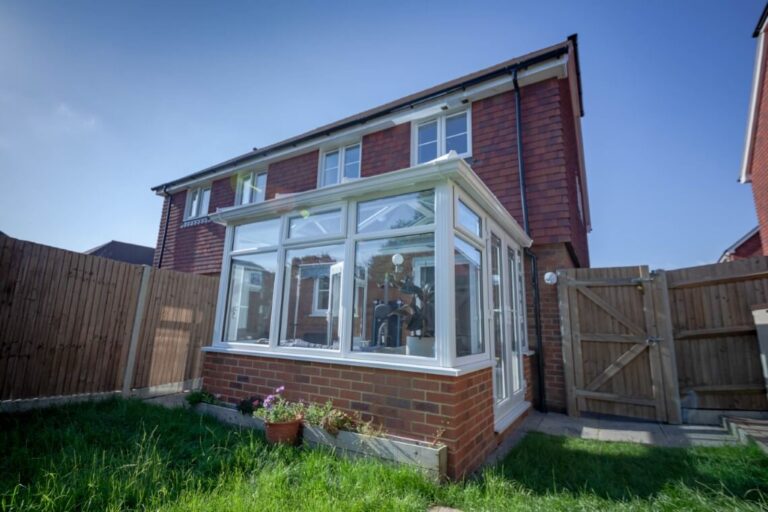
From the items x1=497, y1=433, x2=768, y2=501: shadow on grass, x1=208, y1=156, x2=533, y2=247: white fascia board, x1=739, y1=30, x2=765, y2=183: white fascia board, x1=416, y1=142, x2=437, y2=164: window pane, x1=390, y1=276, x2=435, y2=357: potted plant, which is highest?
x1=739, y1=30, x2=765, y2=183: white fascia board

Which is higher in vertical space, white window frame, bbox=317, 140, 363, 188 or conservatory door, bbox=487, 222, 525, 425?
white window frame, bbox=317, 140, 363, 188

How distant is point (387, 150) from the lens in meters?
7.66

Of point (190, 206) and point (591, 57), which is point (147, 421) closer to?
point (190, 206)

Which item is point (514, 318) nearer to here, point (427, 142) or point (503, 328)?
point (503, 328)

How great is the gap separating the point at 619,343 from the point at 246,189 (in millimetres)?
9991

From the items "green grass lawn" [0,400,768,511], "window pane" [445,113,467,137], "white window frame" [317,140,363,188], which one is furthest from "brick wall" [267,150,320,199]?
"green grass lawn" [0,400,768,511]

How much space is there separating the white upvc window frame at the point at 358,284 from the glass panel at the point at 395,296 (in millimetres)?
134

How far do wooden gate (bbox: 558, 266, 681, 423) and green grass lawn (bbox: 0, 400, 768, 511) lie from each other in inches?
59.3

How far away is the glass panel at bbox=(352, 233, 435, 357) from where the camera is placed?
3.55m

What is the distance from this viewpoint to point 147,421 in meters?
3.94

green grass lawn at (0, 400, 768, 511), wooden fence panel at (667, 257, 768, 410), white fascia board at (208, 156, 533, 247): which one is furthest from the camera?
wooden fence panel at (667, 257, 768, 410)

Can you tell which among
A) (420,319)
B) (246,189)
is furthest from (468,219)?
(246,189)

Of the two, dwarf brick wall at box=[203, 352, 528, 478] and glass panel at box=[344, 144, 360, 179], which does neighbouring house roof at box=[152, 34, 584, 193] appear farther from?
dwarf brick wall at box=[203, 352, 528, 478]

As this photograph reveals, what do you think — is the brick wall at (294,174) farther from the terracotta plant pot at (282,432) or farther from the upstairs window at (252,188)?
the terracotta plant pot at (282,432)
